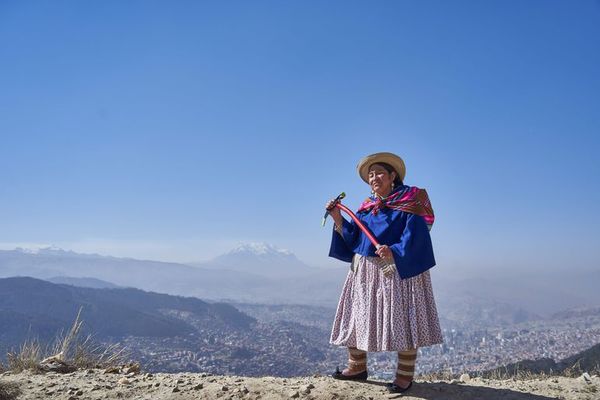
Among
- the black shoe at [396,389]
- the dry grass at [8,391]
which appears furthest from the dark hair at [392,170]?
the dry grass at [8,391]

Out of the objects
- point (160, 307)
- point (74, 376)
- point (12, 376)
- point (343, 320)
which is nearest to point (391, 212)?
point (343, 320)

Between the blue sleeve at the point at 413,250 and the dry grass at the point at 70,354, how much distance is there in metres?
4.15

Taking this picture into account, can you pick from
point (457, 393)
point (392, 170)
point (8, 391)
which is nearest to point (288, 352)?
point (457, 393)

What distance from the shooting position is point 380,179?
462 centimetres

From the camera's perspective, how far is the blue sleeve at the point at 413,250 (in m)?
4.14

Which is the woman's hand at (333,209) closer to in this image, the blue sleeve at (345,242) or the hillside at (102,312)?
the blue sleeve at (345,242)

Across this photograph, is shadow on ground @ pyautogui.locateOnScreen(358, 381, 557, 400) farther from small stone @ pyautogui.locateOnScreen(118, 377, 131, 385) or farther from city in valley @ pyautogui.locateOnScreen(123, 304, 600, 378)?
city in valley @ pyautogui.locateOnScreen(123, 304, 600, 378)

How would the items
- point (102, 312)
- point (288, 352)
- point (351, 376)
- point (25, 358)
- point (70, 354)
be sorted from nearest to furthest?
point (351, 376)
point (25, 358)
point (70, 354)
point (288, 352)
point (102, 312)

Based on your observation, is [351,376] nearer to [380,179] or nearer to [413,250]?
[413,250]

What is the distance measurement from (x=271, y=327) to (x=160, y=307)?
2956 cm

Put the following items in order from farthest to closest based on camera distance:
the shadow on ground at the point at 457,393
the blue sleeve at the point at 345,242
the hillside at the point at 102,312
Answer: the hillside at the point at 102,312
the blue sleeve at the point at 345,242
the shadow on ground at the point at 457,393

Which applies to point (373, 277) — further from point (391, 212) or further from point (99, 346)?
point (99, 346)

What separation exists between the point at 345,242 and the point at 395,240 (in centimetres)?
66

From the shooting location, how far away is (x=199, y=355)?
55219 millimetres
